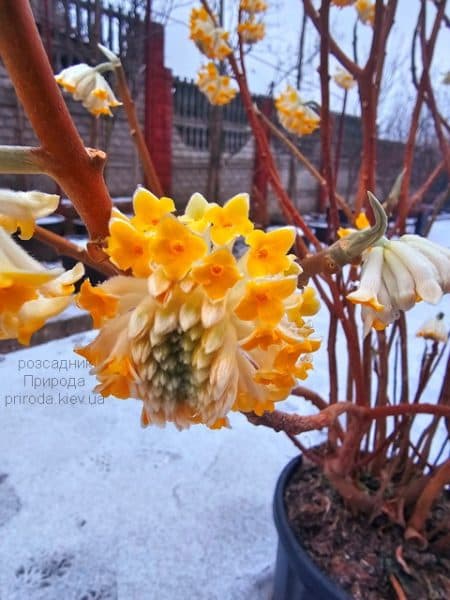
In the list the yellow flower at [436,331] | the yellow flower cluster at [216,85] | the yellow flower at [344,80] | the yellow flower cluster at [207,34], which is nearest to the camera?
the yellow flower at [436,331]

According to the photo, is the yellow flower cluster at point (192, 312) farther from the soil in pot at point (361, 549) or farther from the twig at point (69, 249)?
the soil in pot at point (361, 549)

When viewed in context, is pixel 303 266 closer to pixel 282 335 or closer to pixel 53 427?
pixel 282 335

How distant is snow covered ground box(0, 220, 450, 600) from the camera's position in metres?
0.72

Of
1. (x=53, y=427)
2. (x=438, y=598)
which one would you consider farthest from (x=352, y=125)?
(x=438, y=598)

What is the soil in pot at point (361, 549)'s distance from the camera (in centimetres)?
54

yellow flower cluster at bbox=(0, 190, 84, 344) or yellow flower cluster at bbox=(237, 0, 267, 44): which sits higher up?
yellow flower cluster at bbox=(237, 0, 267, 44)

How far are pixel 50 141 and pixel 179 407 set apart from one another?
129 millimetres

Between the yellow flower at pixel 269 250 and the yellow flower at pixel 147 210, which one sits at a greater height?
the yellow flower at pixel 147 210

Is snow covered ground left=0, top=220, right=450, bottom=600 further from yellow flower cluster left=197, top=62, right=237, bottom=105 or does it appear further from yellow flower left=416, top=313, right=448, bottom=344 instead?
yellow flower cluster left=197, top=62, right=237, bottom=105

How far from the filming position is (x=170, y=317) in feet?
0.64

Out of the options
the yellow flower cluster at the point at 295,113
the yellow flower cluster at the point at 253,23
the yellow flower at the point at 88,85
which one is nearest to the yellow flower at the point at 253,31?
the yellow flower cluster at the point at 253,23

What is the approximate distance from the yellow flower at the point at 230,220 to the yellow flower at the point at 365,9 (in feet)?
2.39

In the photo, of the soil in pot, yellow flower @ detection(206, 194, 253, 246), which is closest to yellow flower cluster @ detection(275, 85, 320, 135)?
the soil in pot

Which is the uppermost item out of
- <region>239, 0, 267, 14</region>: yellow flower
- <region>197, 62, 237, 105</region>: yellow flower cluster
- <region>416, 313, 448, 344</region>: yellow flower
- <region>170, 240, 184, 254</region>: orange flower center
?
<region>239, 0, 267, 14</region>: yellow flower
